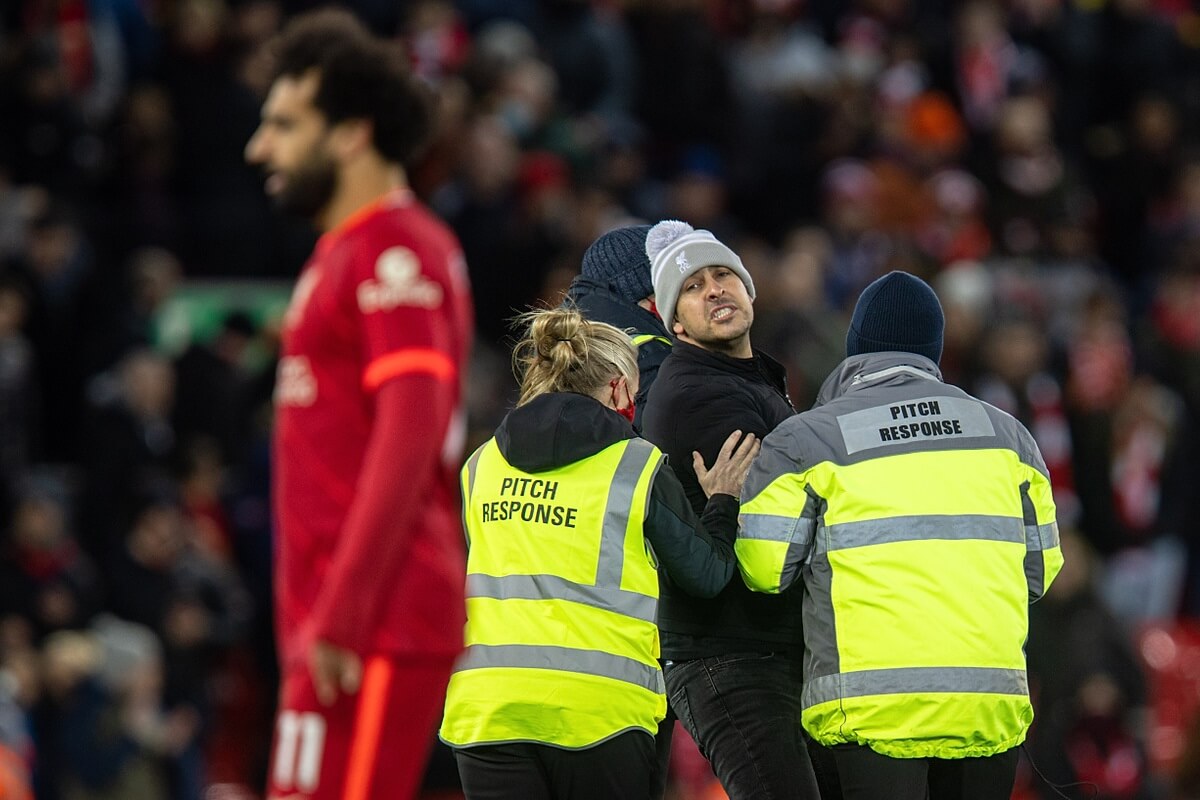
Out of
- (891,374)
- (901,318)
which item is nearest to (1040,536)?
A: (891,374)

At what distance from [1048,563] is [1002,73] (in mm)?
12754

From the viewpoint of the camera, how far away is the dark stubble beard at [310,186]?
13.5 ft

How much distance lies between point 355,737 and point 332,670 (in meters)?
0.17

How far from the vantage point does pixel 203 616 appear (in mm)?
11555

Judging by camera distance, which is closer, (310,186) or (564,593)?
(310,186)

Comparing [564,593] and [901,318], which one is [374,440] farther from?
[901,318]

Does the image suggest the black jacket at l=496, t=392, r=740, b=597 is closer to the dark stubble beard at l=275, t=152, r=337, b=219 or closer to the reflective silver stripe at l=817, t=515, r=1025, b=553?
the reflective silver stripe at l=817, t=515, r=1025, b=553

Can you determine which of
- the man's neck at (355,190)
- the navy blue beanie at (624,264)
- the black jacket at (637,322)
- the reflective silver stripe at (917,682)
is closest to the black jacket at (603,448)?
the reflective silver stripe at (917,682)

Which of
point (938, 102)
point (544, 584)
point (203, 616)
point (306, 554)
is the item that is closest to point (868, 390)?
point (544, 584)

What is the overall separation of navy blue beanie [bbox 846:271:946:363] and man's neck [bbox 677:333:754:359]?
A: 0.42m

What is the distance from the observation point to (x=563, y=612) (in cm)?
538

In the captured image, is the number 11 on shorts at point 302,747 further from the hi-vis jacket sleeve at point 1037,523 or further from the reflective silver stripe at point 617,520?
the hi-vis jacket sleeve at point 1037,523

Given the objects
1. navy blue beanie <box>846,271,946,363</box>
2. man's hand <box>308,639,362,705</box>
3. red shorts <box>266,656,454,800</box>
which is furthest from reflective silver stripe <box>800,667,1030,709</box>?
man's hand <box>308,639,362,705</box>

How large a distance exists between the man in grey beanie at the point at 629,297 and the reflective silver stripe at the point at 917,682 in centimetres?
129
